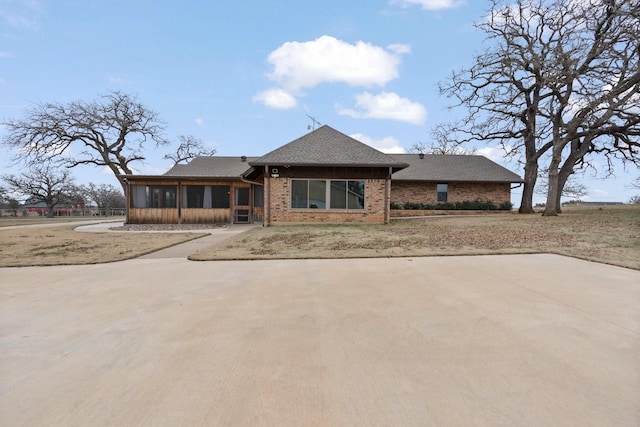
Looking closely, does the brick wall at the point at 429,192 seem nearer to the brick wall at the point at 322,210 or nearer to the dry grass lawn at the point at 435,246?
the brick wall at the point at 322,210

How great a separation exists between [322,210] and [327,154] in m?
2.68

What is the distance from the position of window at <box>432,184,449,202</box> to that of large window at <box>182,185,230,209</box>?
602 inches

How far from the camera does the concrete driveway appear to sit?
1897mm

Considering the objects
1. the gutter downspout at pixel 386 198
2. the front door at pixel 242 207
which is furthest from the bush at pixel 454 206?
the front door at pixel 242 207

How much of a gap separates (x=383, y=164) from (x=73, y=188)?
1840 inches

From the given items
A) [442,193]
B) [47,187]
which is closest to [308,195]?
[442,193]

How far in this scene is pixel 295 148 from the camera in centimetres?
1570

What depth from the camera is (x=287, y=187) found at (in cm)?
1484

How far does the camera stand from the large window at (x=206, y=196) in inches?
675

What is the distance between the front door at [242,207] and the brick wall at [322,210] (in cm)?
312

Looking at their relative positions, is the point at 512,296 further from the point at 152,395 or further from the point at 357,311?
the point at 152,395

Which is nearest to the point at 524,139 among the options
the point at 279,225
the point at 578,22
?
the point at 578,22

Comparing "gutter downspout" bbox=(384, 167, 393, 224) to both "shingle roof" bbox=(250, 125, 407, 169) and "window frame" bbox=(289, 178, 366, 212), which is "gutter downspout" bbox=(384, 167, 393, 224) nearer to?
"shingle roof" bbox=(250, 125, 407, 169)

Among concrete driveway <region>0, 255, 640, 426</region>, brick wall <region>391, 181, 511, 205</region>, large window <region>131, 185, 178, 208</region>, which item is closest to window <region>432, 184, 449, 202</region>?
brick wall <region>391, 181, 511, 205</region>
